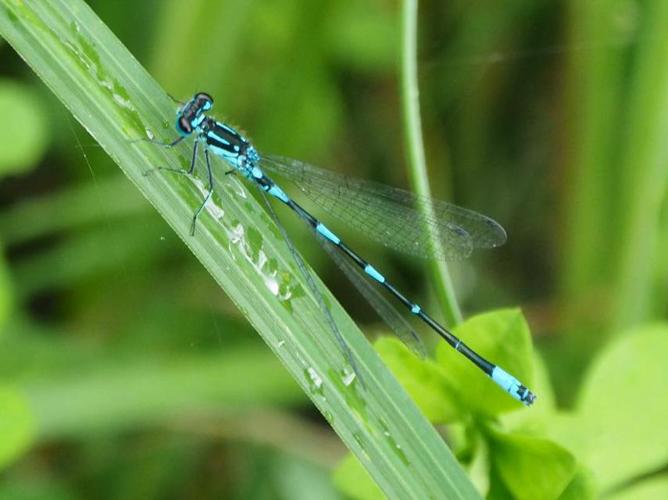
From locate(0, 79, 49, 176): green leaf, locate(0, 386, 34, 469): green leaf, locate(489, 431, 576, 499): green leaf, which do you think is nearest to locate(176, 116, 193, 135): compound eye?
locate(0, 386, 34, 469): green leaf

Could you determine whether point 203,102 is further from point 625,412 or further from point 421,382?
point 625,412

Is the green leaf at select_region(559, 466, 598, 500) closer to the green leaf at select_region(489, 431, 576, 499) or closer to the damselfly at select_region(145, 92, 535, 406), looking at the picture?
the green leaf at select_region(489, 431, 576, 499)

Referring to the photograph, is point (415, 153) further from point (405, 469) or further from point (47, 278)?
point (47, 278)

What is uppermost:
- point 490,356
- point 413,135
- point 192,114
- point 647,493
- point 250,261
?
point 192,114

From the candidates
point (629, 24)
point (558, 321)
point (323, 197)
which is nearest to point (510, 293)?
point (558, 321)

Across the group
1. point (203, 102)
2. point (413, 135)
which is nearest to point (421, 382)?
point (413, 135)

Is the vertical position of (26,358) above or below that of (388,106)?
below
